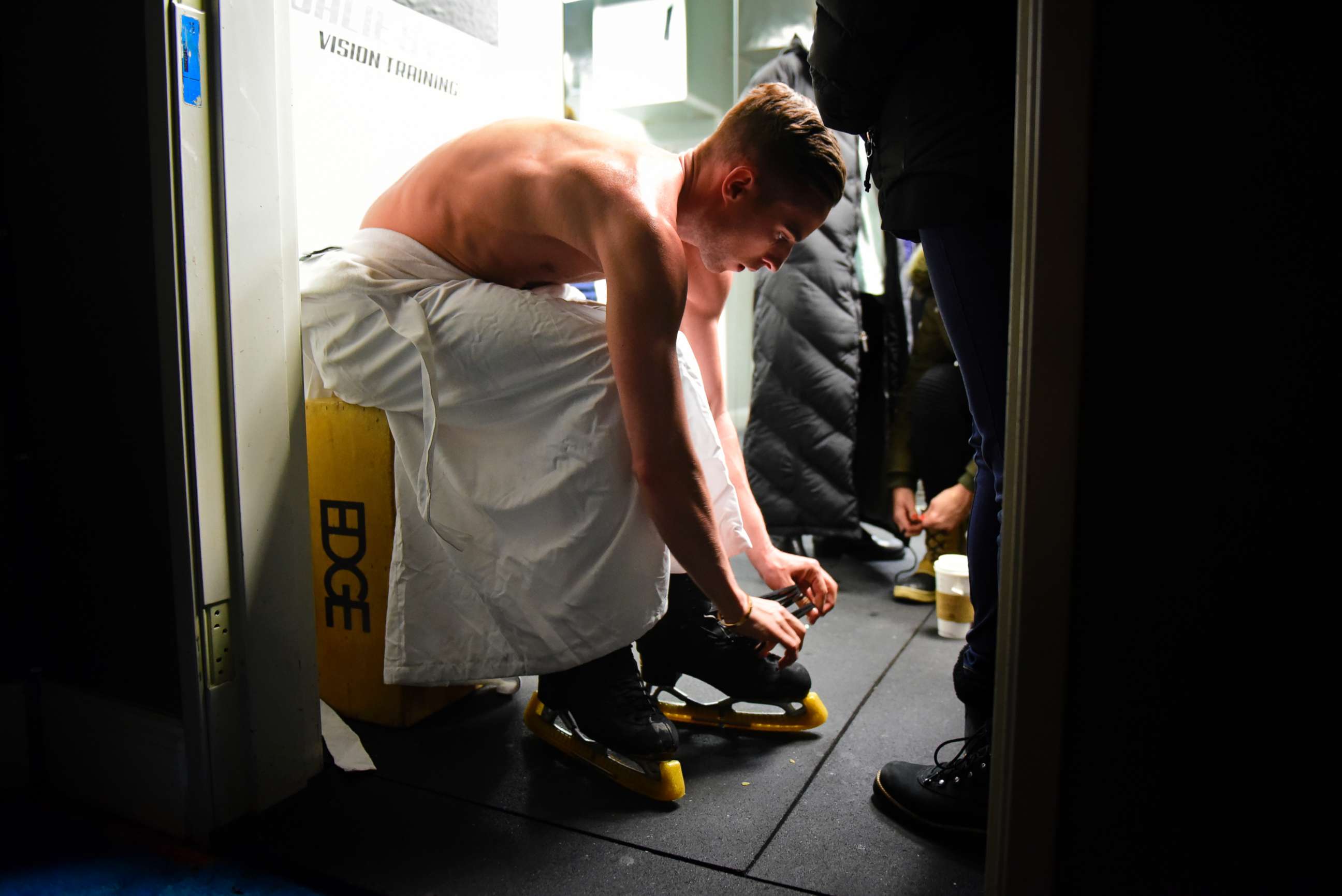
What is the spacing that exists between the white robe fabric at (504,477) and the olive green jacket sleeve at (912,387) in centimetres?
99

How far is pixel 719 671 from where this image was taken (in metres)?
1.25

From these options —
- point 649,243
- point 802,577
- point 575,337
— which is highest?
point 649,243

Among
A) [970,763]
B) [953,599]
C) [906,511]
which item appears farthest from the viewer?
[906,511]

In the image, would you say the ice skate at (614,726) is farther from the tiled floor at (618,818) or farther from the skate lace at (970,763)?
the skate lace at (970,763)

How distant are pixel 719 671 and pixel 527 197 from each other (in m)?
0.71

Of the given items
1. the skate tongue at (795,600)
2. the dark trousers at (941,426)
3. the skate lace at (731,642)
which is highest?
the dark trousers at (941,426)

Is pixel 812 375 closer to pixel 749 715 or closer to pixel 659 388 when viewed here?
pixel 749 715

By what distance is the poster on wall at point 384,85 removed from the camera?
1.42 meters

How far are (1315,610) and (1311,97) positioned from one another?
290 millimetres

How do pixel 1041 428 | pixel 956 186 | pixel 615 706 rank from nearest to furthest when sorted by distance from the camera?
pixel 1041 428 < pixel 956 186 < pixel 615 706

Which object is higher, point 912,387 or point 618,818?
point 912,387

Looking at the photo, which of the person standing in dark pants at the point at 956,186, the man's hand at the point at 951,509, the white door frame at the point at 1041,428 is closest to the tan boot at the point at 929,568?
the man's hand at the point at 951,509

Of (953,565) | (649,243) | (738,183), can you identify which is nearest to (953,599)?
(953,565)

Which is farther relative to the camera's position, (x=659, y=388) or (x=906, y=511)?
(x=906, y=511)
